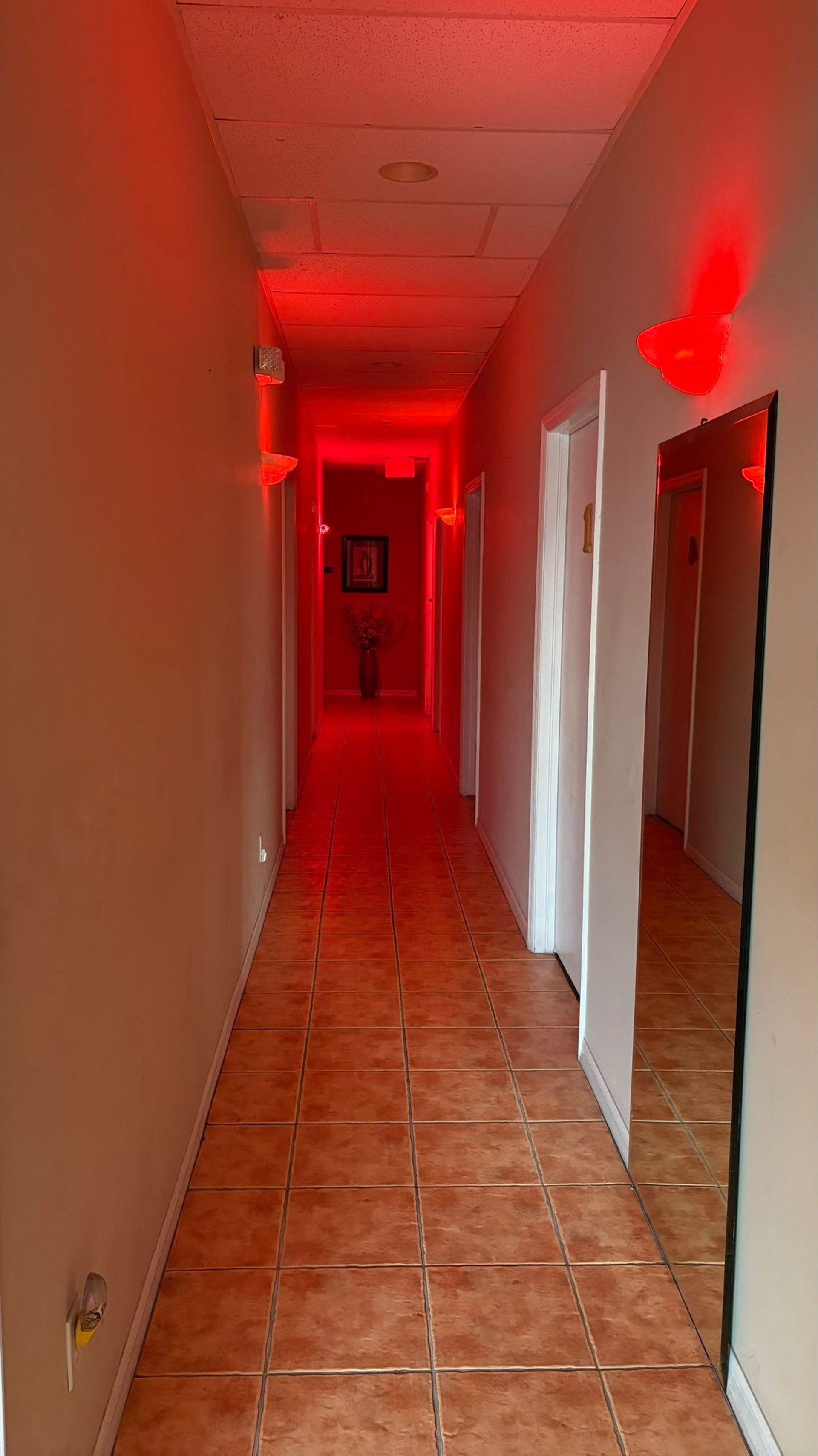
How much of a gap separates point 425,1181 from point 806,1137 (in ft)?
4.42

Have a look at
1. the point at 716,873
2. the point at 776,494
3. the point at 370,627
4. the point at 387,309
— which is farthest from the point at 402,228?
the point at 370,627

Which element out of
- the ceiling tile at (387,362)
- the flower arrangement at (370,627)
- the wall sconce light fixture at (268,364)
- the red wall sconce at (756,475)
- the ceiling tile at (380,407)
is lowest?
the flower arrangement at (370,627)

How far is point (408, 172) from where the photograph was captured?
317 centimetres

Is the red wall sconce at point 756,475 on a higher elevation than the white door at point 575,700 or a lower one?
higher

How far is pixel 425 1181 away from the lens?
8.75 ft

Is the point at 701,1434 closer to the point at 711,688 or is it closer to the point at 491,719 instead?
the point at 711,688

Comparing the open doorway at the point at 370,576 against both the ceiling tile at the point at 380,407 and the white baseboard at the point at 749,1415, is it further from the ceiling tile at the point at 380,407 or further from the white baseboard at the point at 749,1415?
the white baseboard at the point at 749,1415

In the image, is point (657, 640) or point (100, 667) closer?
point (100, 667)

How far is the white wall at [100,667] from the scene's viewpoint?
130 cm

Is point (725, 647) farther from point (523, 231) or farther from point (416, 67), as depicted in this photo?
point (523, 231)

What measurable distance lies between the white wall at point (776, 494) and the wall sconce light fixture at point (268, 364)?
118 centimetres

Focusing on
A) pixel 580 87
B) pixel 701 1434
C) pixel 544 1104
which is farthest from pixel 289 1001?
pixel 580 87

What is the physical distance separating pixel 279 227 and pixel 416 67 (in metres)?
1.29

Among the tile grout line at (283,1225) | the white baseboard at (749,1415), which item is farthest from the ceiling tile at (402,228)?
the white baseboard at (749,1415)
